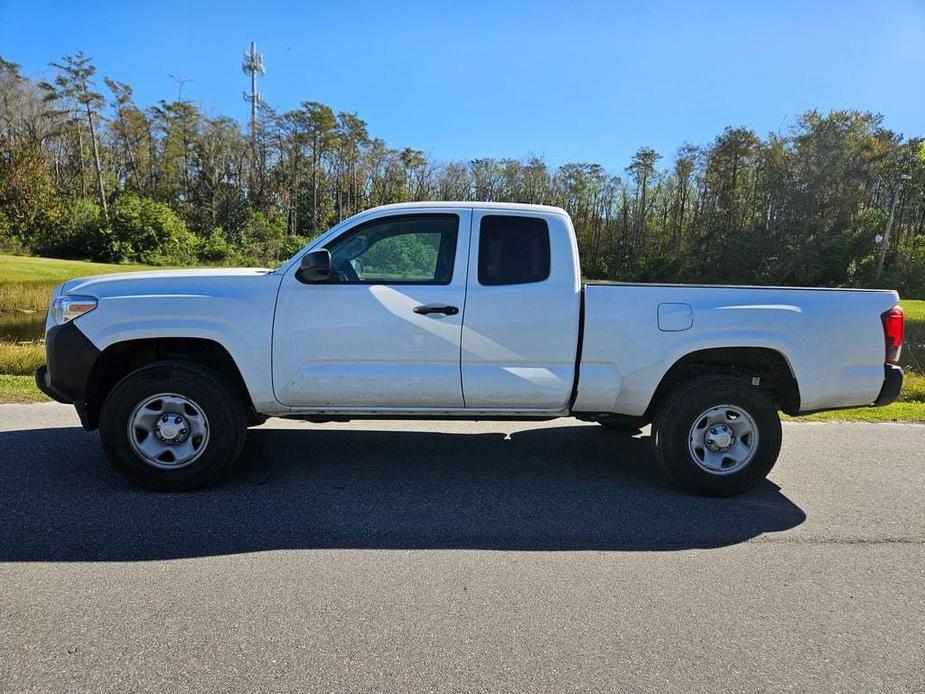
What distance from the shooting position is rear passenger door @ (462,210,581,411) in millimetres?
4676

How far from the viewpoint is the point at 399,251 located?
4.86m

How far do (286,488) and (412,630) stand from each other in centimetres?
205

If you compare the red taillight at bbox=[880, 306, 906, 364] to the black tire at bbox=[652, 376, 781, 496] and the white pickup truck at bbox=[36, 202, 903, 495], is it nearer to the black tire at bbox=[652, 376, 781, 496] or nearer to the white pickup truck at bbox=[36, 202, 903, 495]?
the white pickup truck at bbox=[36, 202, 903, 495]

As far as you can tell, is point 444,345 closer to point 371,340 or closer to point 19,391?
point 371,340

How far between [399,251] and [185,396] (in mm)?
1823

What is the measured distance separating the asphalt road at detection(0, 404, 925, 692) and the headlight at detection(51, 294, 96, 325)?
1.21 m

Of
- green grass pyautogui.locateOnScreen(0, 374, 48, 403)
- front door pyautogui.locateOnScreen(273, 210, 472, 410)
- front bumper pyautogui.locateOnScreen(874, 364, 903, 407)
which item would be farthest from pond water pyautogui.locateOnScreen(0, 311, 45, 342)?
front bumper pyautogui.locateOnScreen(874, 364, 903, 407)

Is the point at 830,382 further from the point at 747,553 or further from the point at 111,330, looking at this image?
the point at 111,330

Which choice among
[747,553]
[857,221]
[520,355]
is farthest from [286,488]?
[857,221]

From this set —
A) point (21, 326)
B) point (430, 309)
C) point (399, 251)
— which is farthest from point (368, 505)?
point (21, 326)

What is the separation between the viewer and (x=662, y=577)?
359 centimetres

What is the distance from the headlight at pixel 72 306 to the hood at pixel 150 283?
5cm

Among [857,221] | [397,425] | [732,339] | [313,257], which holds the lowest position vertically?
[397,425]

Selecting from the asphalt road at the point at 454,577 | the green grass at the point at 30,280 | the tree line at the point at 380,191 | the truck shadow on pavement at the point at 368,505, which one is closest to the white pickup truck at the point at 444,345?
the truck shadow on pavement at the point at 368,505
